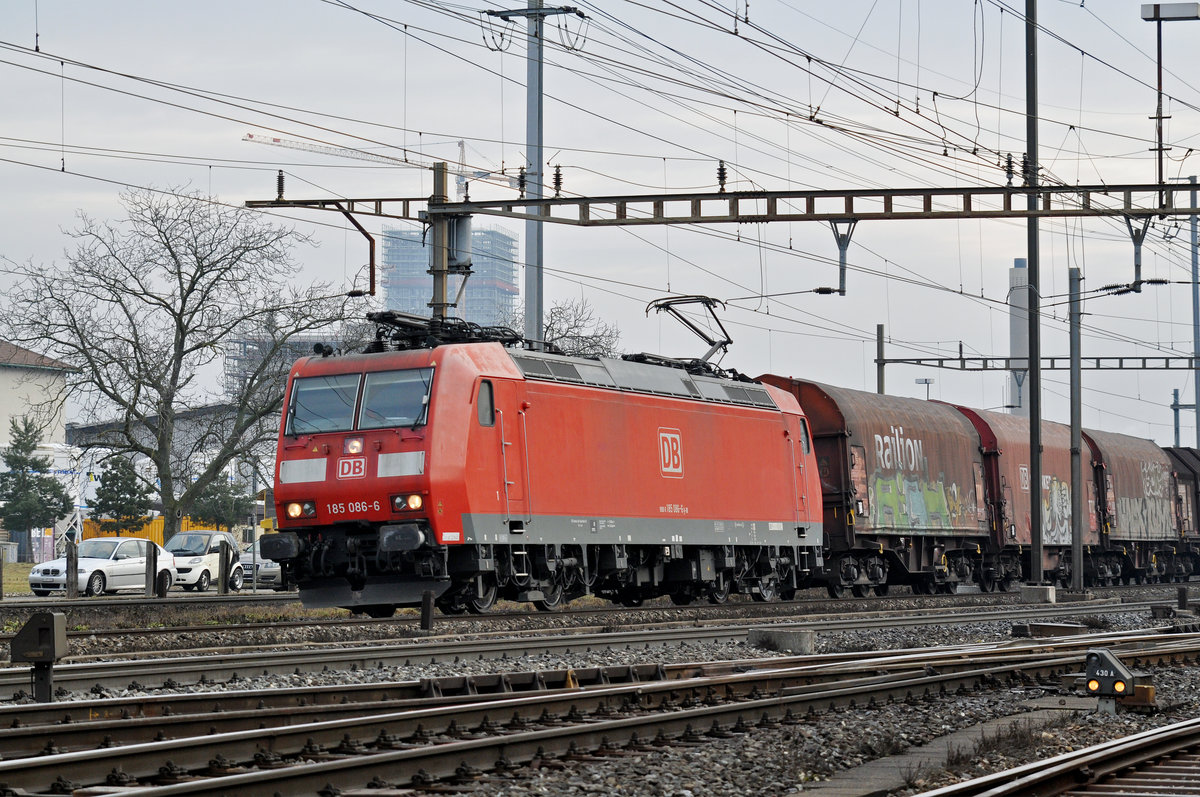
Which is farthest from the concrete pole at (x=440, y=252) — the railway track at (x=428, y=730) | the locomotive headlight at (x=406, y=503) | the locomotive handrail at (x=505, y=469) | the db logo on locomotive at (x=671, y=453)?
the railway track at (x=428, y=730)

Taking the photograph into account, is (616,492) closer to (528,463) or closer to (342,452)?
(528,463)

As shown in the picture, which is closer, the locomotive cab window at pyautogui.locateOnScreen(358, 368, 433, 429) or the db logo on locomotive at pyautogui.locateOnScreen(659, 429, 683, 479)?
the locomotive cab window at pyautogui.locateOnScreen(358, 368, 433, 429)

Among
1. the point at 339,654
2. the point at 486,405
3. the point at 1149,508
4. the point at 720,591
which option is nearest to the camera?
the point at 339,654

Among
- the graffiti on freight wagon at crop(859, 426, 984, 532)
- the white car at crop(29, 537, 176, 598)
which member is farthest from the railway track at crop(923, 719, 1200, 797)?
the white car at crop(29, 537, 176, 598)

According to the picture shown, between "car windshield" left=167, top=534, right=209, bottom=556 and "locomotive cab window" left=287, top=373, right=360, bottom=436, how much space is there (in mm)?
19135

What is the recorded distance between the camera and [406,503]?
1856 centimetres

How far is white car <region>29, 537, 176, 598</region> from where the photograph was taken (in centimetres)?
3198

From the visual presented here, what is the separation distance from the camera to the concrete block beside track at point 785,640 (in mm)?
16438

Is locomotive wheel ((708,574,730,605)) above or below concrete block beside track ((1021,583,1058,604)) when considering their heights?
above

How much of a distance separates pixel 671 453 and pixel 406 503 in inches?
226

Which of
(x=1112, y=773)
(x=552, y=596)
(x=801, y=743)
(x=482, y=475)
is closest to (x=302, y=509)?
(x=482, y=475)

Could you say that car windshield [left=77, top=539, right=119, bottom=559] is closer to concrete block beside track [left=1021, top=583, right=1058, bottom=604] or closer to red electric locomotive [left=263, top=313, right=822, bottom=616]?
red electric locomotive [left=263, top=313, right=822, bottom=616]

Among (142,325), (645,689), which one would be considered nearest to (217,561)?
(142,325)

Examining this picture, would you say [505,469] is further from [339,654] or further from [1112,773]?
[1112,773]
